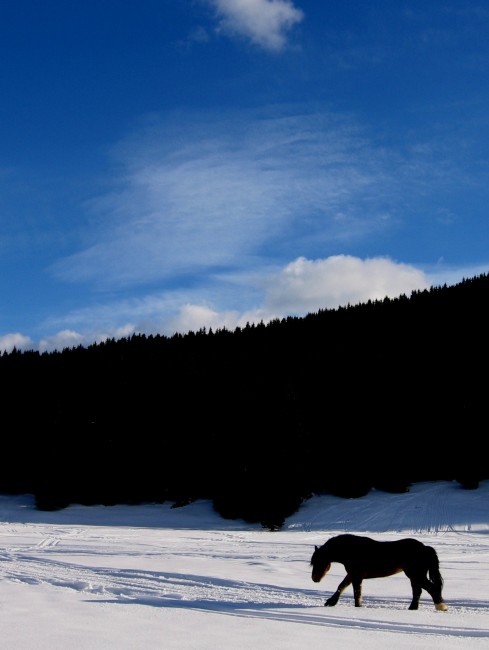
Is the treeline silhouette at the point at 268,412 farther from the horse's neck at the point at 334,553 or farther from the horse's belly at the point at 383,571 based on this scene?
the horse's belly at the point at 383,571

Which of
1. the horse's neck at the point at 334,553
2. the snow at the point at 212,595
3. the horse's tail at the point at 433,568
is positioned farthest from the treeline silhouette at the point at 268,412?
the horse's tail at the point at 433,568

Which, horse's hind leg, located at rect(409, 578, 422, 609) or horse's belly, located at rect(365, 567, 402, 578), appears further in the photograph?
horse's belly, located at rect(365, 567, 402, 578)

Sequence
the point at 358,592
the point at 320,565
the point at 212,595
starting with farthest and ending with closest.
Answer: the point at 212,595, the point at 320,565, the point at 358,592

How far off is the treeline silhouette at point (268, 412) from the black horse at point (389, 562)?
49.3ft

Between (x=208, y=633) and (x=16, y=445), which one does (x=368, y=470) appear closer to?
(x=16, y=445)

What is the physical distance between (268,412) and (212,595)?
1538 cm

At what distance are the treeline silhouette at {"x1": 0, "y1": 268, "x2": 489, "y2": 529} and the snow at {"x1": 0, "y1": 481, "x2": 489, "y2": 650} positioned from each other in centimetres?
486

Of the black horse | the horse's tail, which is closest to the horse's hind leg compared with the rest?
the black horse

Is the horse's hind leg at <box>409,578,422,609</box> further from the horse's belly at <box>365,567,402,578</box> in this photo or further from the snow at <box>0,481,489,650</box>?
the horse's belly at <box>365,567,402,578</box>

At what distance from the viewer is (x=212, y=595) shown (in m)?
8.87

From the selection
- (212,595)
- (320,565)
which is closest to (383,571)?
(320,565)

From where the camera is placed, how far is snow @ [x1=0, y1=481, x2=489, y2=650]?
642 centimetres

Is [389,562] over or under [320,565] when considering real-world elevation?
over

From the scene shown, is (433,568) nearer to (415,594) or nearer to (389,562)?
(415,594)
